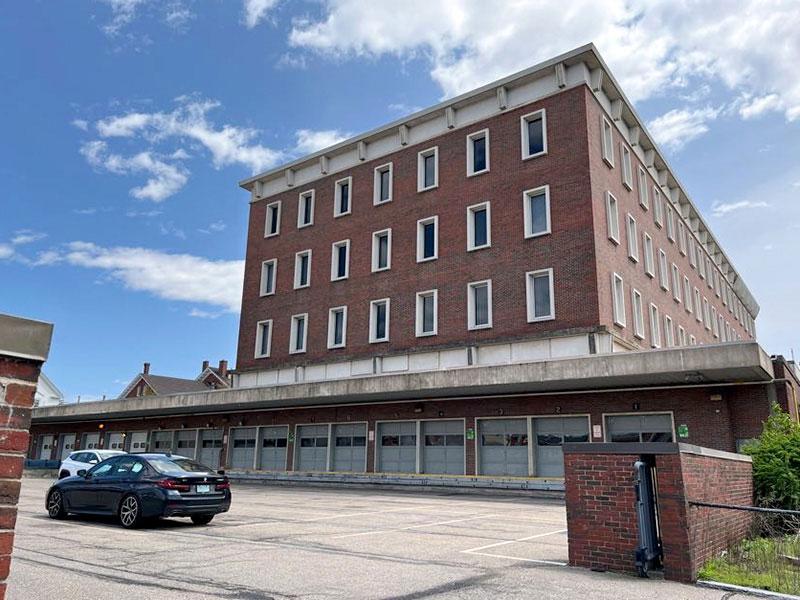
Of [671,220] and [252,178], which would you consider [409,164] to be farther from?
[671,220]

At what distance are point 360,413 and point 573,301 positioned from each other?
36.1 ft

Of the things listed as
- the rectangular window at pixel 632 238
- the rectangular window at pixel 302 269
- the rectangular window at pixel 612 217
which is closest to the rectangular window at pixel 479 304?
the rectangular window at pixel 612 217

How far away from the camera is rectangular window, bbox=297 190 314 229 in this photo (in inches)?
1553

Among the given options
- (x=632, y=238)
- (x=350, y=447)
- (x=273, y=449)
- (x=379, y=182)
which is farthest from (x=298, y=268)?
(x=632, y=238)

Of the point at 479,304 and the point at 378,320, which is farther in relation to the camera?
the point at 378,320

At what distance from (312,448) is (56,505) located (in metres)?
18.1

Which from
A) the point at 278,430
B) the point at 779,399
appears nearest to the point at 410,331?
the point at 278,430

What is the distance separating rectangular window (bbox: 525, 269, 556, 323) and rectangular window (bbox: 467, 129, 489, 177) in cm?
634

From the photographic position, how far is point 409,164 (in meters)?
35.1

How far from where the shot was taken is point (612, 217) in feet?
98.9

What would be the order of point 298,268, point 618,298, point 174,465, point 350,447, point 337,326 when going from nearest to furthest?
point 174,465
point 618,298
point 350,447
point 337,326
point 298,268

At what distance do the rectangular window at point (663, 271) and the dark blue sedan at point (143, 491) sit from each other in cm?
2975

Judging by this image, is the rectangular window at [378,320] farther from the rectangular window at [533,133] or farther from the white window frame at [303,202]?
the rectangular window at [533,133]

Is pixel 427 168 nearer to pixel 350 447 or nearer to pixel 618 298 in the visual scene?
pixel 618 298
